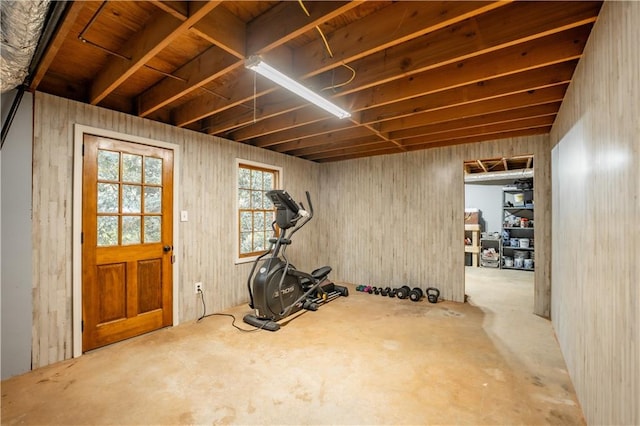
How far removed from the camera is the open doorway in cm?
692

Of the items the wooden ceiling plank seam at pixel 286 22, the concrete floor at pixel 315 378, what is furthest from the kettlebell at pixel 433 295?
the wooden ceiling plank seam at pixel 286 22

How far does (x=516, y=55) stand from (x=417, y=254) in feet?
10.8

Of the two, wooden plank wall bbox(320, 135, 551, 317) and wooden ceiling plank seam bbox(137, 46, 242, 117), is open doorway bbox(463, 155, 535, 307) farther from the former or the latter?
wooden ceiling plank seam bbox(137, 46, 242, 117)

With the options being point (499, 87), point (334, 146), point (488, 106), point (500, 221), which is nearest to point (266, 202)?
point (334, 146)

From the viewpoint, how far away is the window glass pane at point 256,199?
14.9ft

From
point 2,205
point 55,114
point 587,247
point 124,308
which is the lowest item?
point 124,308

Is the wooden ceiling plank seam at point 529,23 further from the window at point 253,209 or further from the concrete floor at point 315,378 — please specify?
the window at point 253,209

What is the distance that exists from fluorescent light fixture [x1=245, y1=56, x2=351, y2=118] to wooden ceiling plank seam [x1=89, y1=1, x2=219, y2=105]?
38 centimetres

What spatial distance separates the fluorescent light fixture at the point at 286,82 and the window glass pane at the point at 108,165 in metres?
2.05

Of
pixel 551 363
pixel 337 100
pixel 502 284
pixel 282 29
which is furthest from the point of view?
pixel 502 284

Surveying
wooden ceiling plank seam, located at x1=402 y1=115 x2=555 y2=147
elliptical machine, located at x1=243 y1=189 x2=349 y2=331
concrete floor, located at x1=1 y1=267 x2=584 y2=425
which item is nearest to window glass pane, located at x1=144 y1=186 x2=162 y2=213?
elliptical machine, located at x1=243 y1=189 x2=349 y2=331

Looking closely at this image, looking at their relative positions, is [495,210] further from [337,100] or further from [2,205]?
[2,205]

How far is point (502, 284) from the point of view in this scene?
5605mm

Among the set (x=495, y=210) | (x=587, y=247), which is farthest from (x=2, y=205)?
(x=495, y=210)
